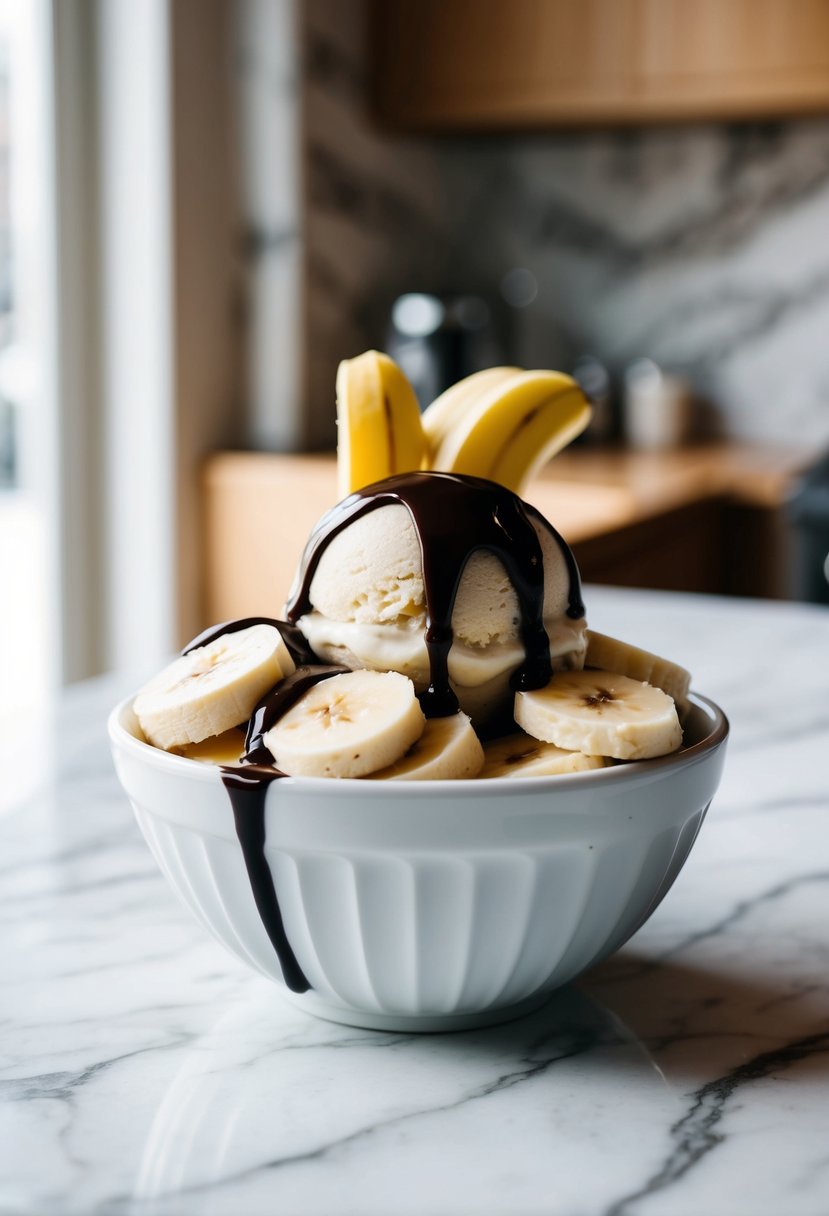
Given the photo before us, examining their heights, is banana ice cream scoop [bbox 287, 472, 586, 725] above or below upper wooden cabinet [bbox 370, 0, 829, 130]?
below

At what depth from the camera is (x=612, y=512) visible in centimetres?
241

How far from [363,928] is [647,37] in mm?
2767

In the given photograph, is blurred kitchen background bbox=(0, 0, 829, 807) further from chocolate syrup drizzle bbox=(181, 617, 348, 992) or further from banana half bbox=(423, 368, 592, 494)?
chocolate syrup drizzle bbox=(181, 617, 348, 992)

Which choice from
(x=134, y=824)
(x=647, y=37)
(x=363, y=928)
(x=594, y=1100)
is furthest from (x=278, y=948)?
(x=647, y=37)

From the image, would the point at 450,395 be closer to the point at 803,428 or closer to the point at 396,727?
the point at 396,727

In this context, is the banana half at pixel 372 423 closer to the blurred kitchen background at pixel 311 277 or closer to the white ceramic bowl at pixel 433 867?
the white ceramic bowl at pixel 433 867

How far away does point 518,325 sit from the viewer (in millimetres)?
3494

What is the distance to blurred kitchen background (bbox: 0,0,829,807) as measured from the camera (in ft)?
8.54

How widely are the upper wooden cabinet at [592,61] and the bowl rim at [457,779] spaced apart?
8.49 ft

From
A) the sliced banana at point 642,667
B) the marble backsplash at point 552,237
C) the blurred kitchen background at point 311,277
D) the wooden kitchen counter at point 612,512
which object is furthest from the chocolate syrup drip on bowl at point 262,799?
the marble backsplash at point 552,237

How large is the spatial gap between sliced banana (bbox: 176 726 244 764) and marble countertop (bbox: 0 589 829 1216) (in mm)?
133

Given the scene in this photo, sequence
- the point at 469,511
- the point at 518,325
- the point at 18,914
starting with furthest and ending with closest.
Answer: the point at 518,325, the point at 18,914, the point at 469,511

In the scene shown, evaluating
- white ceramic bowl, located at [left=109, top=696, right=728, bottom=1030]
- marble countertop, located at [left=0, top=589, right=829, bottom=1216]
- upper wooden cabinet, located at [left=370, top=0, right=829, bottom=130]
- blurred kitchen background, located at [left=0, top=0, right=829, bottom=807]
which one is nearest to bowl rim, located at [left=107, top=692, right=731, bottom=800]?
white ceramic bowl, located at [left=109, top=696, right=728, bottom=1030]

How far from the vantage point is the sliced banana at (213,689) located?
0.53 m
